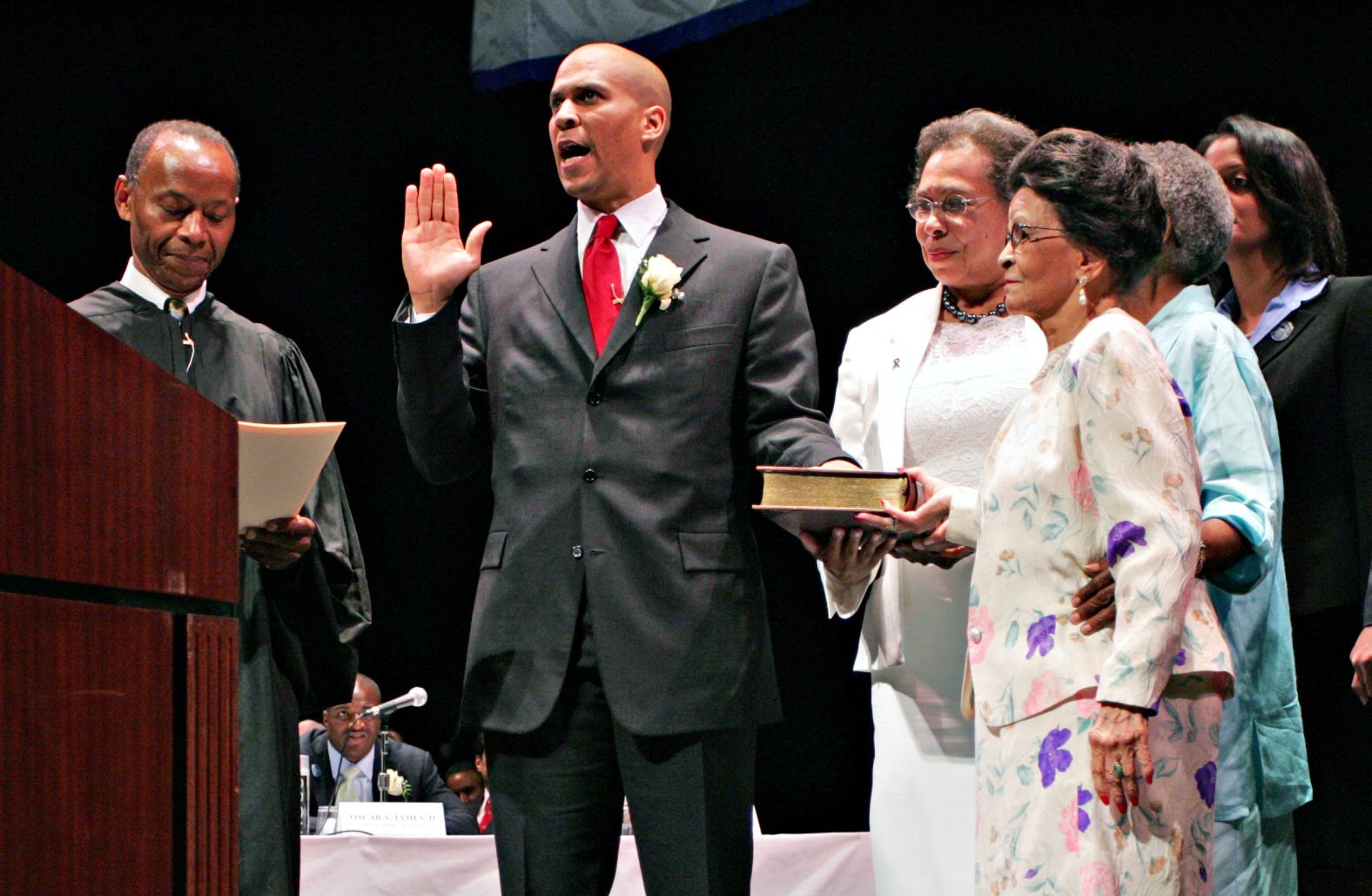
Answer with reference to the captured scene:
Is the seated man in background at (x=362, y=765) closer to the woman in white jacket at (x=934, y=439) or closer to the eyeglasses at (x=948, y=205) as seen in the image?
the woman in white jacket at (x=934, y=439)

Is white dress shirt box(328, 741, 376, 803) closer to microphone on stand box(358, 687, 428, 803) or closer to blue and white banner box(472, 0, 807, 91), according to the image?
microphone on stand box(358, 687, 428, 803)

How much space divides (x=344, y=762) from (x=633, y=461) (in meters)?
4.15

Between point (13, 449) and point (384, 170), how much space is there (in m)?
4.72

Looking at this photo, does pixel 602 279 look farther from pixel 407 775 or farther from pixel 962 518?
pixel 407 775

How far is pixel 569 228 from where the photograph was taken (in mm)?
2449

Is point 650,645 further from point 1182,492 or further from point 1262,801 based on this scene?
point 1262,801

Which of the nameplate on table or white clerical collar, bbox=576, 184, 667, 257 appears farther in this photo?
the nameplate on table

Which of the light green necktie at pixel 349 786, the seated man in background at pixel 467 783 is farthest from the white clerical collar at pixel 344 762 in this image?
the seated man in background at pixel 467 783

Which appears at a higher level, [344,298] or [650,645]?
[344,298]

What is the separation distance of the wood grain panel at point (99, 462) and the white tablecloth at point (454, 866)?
6.44 feet

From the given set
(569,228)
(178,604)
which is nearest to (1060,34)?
(569,228)

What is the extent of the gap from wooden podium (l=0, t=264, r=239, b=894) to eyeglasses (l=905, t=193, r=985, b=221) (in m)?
1.47

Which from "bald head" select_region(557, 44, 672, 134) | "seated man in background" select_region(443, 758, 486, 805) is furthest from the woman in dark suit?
"seated man in background" select_region(443, 758, 486, 805)

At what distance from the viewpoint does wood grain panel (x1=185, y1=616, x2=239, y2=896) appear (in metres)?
1.31
